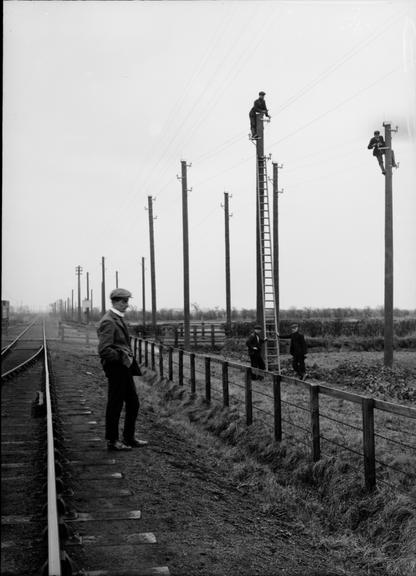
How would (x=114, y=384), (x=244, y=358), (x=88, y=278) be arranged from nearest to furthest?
(x=114, y=384) → (x=244, y=358) → (x=88, y=278)

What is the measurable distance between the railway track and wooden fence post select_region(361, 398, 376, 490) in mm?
2181

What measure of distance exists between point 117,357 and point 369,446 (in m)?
2.74

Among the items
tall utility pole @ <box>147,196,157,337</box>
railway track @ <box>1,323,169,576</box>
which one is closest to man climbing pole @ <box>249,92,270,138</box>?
railway track @ <box>1,323,169,576</box>

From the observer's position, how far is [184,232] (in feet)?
91.5

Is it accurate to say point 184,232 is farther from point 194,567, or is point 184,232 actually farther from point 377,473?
point 194,567

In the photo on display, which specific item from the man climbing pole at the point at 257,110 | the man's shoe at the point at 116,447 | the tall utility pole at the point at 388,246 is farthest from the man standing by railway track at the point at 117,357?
the tall utility pole at the point at 388,246

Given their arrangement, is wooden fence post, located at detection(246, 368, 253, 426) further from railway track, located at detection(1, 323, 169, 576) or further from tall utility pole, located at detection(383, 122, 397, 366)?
tall utility pole, located at detection(383, 122, 397, 366)

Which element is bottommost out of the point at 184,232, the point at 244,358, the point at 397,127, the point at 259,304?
the point at 244,358

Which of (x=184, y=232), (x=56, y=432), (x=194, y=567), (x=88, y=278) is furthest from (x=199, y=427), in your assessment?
(x=88, y=278)

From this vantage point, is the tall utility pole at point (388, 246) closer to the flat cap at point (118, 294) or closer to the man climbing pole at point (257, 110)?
the man climbing pole at point (257, 110)

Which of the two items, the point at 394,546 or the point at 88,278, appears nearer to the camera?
the point at 394,546

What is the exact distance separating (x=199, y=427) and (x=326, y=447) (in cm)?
294

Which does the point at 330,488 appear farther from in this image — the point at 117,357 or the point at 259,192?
the point at 259,192

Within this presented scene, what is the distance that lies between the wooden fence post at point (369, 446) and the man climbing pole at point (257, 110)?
10.6m
